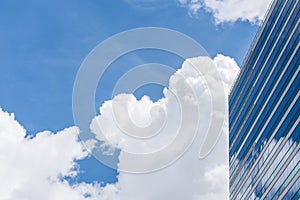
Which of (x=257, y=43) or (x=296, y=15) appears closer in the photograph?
(x=296, y=15)

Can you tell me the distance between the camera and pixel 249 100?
113875 millimetres

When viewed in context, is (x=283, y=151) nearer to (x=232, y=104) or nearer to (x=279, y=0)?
(x=279, y=0)

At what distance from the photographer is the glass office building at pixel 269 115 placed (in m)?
86.2

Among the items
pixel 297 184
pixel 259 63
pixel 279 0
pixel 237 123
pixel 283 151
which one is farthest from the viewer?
pixel 237 123

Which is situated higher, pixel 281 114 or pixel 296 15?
pixel 296 15

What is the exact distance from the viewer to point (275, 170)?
92.0 meters

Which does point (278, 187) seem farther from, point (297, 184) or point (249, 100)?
point (249, 100)

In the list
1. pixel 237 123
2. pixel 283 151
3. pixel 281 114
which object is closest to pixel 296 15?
pixel 281 114

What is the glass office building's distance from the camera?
283 ft

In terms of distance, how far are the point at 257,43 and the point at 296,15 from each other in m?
22.6

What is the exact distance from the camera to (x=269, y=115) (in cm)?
9819

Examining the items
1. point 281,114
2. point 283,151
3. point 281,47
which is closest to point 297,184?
point 283,151

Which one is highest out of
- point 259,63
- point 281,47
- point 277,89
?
point 259,63

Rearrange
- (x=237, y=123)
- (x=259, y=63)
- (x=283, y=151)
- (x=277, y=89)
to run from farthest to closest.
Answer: (x=237, y=123)
(x=259, y=63)
(x=277, y=89)
(x=283, y=151)
